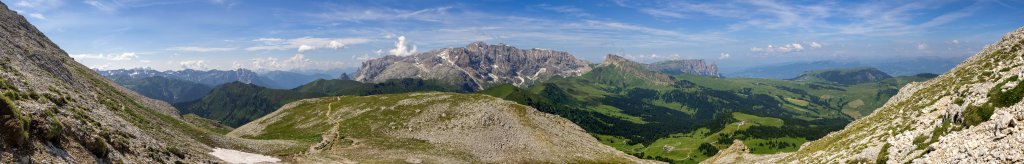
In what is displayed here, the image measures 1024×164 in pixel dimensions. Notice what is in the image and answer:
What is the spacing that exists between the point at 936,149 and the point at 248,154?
291 feet

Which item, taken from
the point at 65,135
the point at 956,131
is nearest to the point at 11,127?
the point at 65,135

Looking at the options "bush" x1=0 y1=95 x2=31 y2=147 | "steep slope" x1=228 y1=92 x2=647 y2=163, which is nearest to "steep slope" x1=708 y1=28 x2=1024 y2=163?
"bush" x1=0 y1=95 x2=31 y2=147

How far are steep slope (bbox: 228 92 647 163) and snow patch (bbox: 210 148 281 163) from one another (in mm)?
5102

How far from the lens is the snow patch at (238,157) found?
7588cm

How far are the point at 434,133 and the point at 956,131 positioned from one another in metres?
113

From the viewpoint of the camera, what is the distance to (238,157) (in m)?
79.4

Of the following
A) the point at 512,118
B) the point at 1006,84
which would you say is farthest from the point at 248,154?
the point at 1006,84

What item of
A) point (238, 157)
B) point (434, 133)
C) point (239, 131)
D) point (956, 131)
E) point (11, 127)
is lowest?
point (239, 131)

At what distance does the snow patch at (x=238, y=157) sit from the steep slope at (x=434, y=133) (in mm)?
5102

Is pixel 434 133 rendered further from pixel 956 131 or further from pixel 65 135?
pixel 956 131

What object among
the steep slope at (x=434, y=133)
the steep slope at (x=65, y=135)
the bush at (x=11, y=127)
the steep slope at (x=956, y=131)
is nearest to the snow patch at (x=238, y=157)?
the steep slope at (x=65, y=135)

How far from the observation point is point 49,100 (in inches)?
2175

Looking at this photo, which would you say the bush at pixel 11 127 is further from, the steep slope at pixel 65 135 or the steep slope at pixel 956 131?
the steep slope at pixel 956 131

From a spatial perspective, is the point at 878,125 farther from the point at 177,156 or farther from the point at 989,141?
the point at 177,156
